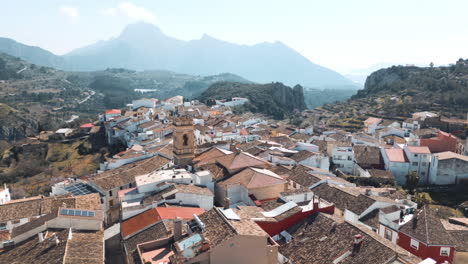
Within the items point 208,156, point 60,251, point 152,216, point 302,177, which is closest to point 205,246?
point 152,216

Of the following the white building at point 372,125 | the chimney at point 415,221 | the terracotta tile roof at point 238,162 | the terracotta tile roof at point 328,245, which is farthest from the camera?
the white building at point 372,125

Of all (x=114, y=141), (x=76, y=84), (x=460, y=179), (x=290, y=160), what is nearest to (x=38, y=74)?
(x=76, y=84)

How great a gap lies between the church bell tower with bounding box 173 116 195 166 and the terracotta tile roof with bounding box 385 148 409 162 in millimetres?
25192

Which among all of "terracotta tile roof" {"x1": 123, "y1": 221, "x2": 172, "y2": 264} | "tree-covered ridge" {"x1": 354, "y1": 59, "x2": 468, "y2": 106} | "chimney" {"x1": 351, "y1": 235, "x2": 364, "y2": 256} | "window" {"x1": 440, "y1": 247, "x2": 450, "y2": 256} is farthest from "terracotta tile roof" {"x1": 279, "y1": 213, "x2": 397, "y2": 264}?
"tree-covered ridge" {"x1": 354, "y1": 59, "x2": 468, "y2": 106}

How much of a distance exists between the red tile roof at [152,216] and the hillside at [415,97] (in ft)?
189

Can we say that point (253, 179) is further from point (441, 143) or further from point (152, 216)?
point (441, 143)

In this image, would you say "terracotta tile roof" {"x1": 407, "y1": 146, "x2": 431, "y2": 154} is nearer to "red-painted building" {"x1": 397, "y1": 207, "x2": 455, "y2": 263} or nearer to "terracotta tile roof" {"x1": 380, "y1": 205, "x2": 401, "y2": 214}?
"terracotta tile roof" {"x1": 380, "y1": 205, "x2": 401, "y2": 214}

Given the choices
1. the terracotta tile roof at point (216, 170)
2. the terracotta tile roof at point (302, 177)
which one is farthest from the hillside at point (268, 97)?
the terracotta tile roof at point (216, 170)

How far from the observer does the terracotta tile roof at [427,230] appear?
1841 centimetres

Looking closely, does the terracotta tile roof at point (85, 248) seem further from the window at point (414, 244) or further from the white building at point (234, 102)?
the white building at point (234, 102)

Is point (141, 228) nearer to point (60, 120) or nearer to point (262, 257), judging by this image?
point (262, 257)

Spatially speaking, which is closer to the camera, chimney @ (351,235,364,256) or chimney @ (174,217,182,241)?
chimney @ (351,235,364,256)

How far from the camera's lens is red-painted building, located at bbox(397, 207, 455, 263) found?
18266 mm

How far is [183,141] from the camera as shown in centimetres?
2803
